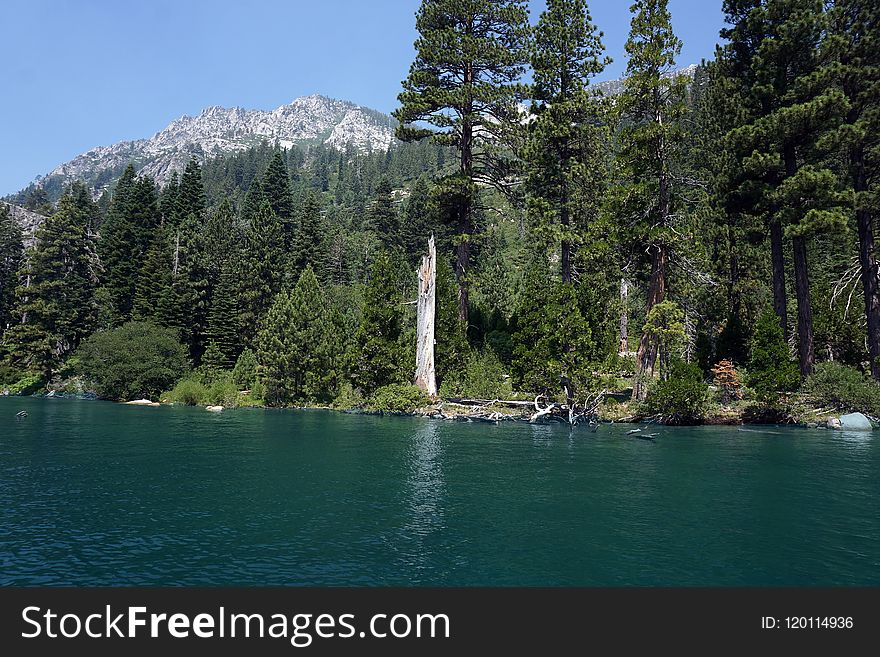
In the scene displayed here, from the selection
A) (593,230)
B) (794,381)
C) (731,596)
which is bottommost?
(731,596)

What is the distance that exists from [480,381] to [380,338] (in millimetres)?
9355

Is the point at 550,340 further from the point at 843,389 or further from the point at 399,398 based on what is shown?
the point at 843,389

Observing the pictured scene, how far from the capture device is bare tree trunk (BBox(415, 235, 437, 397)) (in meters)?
43.1

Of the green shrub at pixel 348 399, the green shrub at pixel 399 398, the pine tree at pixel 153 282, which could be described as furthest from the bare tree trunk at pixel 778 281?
the pine tree at pixel 153 282

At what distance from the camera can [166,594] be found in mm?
9367

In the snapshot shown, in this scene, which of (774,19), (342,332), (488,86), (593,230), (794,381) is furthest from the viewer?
(342,332)

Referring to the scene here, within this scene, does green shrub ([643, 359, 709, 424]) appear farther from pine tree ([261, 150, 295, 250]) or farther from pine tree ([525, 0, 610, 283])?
pine tree ([261, 150, 295, 250])

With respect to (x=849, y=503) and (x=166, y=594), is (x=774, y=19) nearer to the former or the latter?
(x=849, y=503)

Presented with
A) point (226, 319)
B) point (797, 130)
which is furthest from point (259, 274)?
point (797, 130)

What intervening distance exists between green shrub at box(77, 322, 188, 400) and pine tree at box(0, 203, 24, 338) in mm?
29062

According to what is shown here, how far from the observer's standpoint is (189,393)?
53500 mm

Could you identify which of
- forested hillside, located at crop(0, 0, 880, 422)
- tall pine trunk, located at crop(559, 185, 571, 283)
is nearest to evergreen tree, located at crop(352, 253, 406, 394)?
forested hillside, located at crop(0, 0, 880, 422)


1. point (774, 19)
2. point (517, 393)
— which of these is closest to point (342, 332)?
point (517, 393)

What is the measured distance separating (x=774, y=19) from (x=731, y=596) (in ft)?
129
